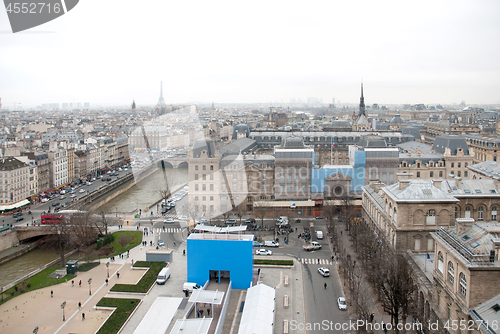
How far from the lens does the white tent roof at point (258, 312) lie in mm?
17641

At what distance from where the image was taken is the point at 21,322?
20.8 metres

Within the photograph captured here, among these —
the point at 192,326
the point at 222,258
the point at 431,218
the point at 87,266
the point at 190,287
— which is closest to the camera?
the point at 192,326

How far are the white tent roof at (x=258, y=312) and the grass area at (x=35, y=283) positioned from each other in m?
13.3

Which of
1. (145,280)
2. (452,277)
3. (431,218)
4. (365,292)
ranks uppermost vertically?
(431,218)

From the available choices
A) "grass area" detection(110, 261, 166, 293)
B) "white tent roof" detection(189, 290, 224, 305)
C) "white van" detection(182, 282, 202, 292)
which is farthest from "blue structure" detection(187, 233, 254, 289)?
"grass area" detection(110, 261, 166, 293)

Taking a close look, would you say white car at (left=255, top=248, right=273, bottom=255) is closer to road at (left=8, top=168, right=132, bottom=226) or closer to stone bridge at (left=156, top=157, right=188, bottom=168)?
stone bridge at (left=156, top=157, right=188, bottom=168)

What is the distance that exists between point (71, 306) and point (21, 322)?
8.05 ft

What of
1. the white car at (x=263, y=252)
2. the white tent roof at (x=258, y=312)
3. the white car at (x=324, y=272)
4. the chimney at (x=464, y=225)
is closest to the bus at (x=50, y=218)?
the white car at (x=263, y=252)

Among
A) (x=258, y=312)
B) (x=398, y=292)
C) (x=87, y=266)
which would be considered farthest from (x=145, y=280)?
(x=398, y=292)

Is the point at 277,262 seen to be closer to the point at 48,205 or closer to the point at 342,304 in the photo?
the point at 342,304

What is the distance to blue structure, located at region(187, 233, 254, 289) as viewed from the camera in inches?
908

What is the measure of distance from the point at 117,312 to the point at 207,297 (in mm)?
4873

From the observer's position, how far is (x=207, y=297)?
20250 millimetres

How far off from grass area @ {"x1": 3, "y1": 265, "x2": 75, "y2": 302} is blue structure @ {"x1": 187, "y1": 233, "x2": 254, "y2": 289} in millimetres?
9350
